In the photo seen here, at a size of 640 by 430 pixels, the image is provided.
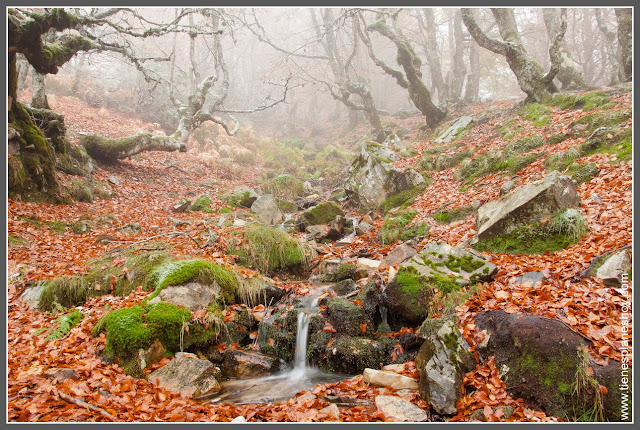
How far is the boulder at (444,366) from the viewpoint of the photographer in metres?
3.48

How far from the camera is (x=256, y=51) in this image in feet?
133

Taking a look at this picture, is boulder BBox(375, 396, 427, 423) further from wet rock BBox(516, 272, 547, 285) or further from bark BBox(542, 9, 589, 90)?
bark BBox(542, 9, 589, 90)

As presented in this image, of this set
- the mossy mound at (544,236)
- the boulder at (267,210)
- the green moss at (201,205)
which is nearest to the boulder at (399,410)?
the mossy mound at (544,236)

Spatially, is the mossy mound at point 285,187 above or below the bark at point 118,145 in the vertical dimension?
below

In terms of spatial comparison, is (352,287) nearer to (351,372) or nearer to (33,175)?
(351,372)

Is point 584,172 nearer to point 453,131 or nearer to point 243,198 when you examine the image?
point 453,131

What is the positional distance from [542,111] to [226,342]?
1180 centimetres

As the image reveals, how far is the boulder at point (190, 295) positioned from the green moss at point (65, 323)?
3.71 feet

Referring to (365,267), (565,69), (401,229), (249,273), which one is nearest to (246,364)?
(249,273)

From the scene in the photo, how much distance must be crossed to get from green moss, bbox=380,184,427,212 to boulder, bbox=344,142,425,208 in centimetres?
17

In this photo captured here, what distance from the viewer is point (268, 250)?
24.9 feet

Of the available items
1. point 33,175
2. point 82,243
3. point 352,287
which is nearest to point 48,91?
point 33,175

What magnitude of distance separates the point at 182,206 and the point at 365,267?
21.2 ft

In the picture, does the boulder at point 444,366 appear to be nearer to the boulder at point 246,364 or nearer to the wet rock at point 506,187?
the boulder at point 246,364
